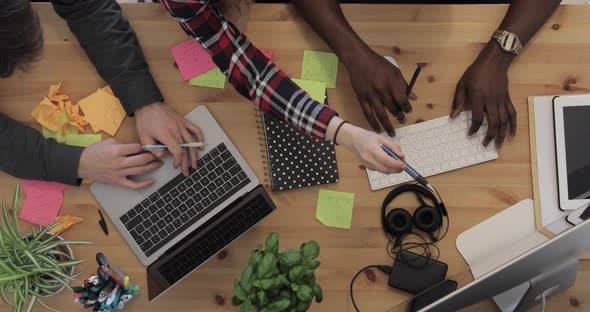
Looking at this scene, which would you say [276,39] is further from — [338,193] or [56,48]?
[56,48]

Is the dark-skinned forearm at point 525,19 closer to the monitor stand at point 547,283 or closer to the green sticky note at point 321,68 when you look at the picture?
the green sticky note at point 321,68

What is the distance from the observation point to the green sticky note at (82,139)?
1.11 metres

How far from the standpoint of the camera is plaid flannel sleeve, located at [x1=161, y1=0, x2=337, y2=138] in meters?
0.97

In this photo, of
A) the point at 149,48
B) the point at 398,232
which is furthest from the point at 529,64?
the point at 149,48

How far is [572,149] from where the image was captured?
3.44ft

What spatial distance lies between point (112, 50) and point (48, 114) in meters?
0.22

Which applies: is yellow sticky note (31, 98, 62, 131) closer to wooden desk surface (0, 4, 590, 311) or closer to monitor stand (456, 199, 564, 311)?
wooden desk surface (0, 4, 590, 311)

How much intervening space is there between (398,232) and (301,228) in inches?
8.5

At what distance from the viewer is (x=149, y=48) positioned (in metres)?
1.13

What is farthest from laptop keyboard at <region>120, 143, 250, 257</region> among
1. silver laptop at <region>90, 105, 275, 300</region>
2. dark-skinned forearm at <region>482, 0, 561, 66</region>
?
dark-skinned forearm at <region>482, 0, 561, 66</region>

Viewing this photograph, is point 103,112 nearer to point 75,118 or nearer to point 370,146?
point 75,118

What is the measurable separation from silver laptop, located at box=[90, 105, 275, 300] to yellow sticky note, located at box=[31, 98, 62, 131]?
182 mm

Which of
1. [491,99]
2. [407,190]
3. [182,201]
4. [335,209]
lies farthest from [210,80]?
[491,99]

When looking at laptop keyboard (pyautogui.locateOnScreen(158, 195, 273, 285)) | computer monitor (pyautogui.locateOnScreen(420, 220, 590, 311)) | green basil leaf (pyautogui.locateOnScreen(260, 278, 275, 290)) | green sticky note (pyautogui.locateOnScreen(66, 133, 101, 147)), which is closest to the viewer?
computer monitor (pyautogui.locateOnScreen(420, 220, 590, 311))
